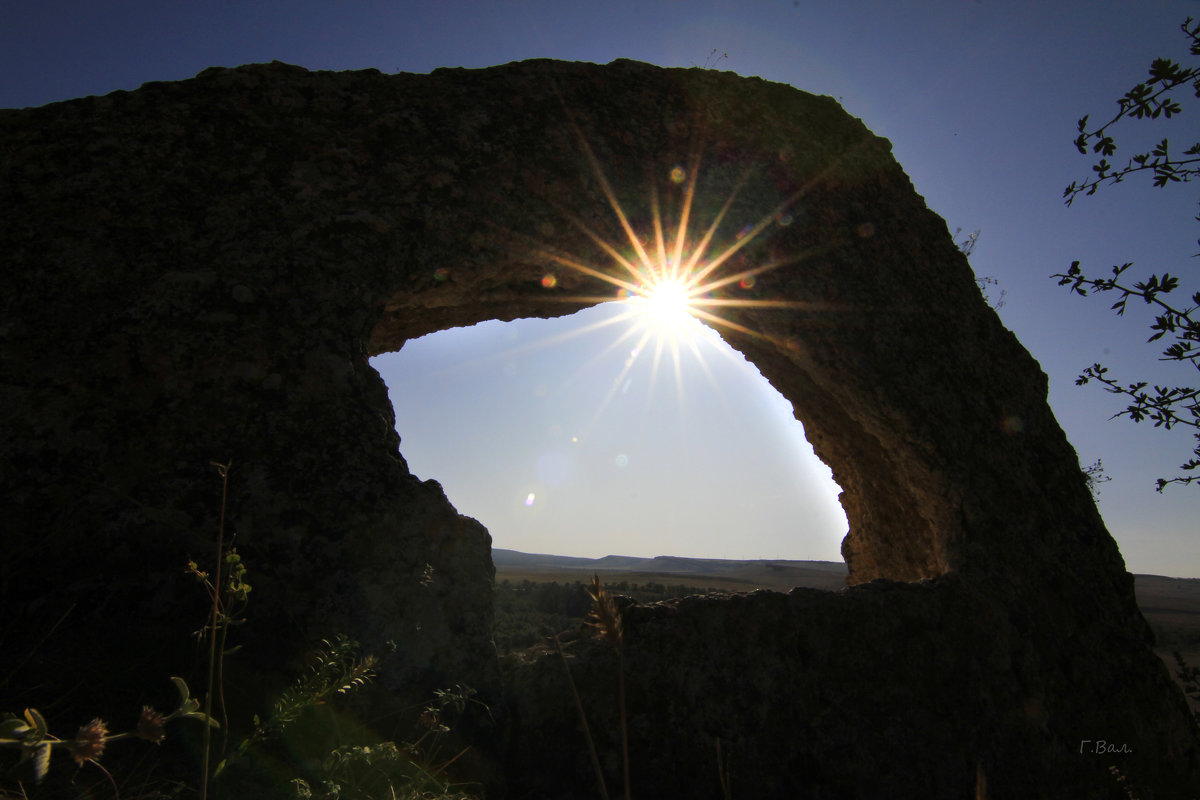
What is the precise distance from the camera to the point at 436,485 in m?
2.34

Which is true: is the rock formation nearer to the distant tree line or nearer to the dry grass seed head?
the dry grass seed head

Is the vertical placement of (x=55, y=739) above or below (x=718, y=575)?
above

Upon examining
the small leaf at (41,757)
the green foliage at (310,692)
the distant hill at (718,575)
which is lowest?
the distant hill at (718,575)

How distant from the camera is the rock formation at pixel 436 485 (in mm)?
2037

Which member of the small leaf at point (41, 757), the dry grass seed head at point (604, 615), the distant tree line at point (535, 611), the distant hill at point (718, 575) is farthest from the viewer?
the distant hill at point (718, 575)

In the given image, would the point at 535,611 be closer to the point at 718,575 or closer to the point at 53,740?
the point at 53,740

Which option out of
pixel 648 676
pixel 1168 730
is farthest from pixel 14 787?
pixel 1168 730

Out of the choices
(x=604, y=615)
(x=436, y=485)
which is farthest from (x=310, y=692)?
(x=436, y=485)

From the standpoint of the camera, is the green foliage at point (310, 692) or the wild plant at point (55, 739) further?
the green foliage at point (310, 692)

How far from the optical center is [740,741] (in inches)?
88.7

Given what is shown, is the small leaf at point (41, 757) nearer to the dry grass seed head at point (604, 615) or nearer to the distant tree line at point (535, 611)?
the dry grass seed head at point (604, 615)

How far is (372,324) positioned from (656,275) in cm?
146

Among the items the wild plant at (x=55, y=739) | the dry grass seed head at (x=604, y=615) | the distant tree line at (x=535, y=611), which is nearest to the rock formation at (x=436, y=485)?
the wild plant at (x=55, y=739)

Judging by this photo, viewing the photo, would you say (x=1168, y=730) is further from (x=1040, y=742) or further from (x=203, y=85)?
(x=203, y=85)
